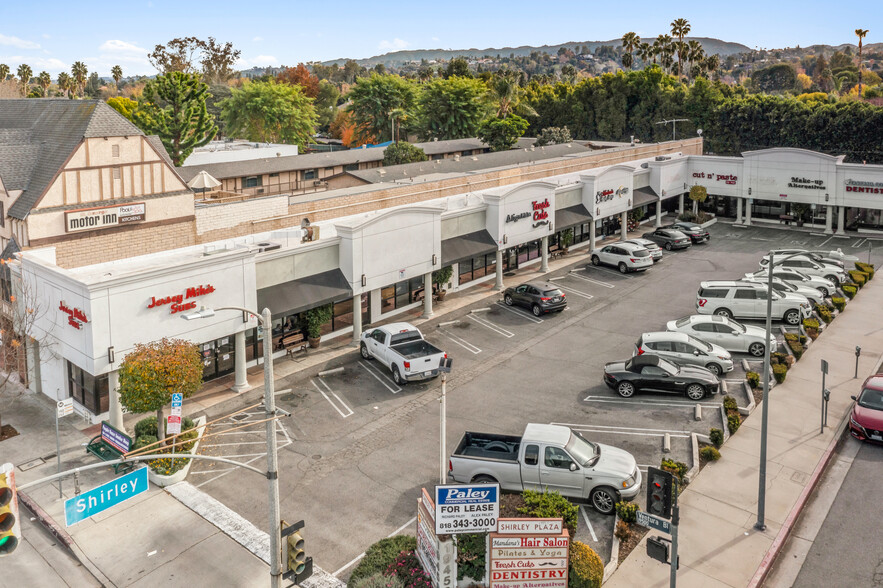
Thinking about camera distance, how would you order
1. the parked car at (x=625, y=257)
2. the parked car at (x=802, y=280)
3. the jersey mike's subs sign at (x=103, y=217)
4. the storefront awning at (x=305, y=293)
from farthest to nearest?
the parked car at (x=625, y=257) → the parked car at (x=802, y=280) → the jersey mike's subs sign at (x=103, y=217) → the storefront awning at (x=305, y=293)

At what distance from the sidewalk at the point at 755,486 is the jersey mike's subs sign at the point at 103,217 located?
85.4 feet

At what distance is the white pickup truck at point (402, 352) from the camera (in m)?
30.0

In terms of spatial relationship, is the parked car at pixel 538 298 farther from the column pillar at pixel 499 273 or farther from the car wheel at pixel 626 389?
the car wheel at pixel 626 389

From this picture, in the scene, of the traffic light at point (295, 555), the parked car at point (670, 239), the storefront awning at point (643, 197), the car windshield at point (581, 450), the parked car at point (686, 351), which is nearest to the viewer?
the traffic light at point (295, 555)

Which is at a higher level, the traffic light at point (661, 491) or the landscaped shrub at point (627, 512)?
the traffic light at point (661, 491)

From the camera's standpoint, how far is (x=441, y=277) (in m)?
40.1

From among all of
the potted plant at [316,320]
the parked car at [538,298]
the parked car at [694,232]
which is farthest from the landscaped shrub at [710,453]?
the parked car at [694,232]

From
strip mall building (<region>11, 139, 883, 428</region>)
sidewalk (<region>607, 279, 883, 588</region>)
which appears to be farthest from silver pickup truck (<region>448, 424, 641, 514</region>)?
strip mall building (<region>11, 139, 883, 428</region>)

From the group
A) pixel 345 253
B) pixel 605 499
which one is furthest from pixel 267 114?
pixel 605 499

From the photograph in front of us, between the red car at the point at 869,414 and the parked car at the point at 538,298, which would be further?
the parked car at the point at 538,298

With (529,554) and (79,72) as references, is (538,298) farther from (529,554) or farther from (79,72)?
(79,72)

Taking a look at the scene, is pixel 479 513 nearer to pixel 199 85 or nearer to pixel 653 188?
pixel 653 188

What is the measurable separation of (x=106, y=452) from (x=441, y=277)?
20.4 meters

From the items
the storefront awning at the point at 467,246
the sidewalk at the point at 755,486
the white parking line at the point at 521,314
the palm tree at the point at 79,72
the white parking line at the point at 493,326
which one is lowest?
the sidewalk at the point at 755,486
